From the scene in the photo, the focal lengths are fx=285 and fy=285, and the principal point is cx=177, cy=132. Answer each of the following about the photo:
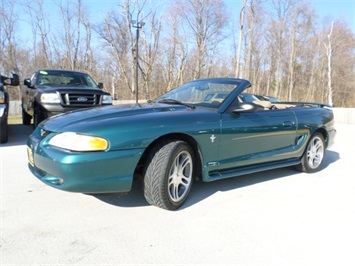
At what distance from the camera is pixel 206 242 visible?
2.38m

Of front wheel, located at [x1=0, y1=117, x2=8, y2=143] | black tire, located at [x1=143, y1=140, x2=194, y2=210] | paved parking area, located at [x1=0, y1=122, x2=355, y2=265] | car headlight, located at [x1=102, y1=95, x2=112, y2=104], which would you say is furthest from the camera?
car headlight, located at [x1=102, y1=95, x2=112, y2=104]

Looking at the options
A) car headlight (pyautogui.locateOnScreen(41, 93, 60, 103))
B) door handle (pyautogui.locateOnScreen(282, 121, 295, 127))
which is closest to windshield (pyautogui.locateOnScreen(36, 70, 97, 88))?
car headlight (pyautogui.locateOnScreen(41, 93, 60, 103))

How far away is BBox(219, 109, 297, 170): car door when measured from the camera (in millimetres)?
3293

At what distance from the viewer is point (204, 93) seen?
3793 mm

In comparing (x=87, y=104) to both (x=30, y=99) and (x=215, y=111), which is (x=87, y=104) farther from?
(x=215, y=111)

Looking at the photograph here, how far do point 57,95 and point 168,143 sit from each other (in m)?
4.35

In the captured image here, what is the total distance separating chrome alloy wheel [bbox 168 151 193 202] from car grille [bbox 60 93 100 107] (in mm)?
4229

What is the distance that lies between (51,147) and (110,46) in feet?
96.4

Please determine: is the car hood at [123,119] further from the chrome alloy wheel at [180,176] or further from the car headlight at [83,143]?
the chrome alloy wheel at [180,176]

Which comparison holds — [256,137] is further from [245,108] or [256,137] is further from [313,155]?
[313,155]

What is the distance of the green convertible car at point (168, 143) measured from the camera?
8.21ft

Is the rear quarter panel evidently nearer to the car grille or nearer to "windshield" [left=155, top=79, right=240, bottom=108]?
"windshield" [left=155, top=79, right=240, bottom=108]

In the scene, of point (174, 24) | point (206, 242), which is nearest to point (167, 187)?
point (206, 242)

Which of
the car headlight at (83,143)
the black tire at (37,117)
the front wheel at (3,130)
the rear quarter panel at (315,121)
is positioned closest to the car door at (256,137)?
the rear quarter panel at (315,121)
